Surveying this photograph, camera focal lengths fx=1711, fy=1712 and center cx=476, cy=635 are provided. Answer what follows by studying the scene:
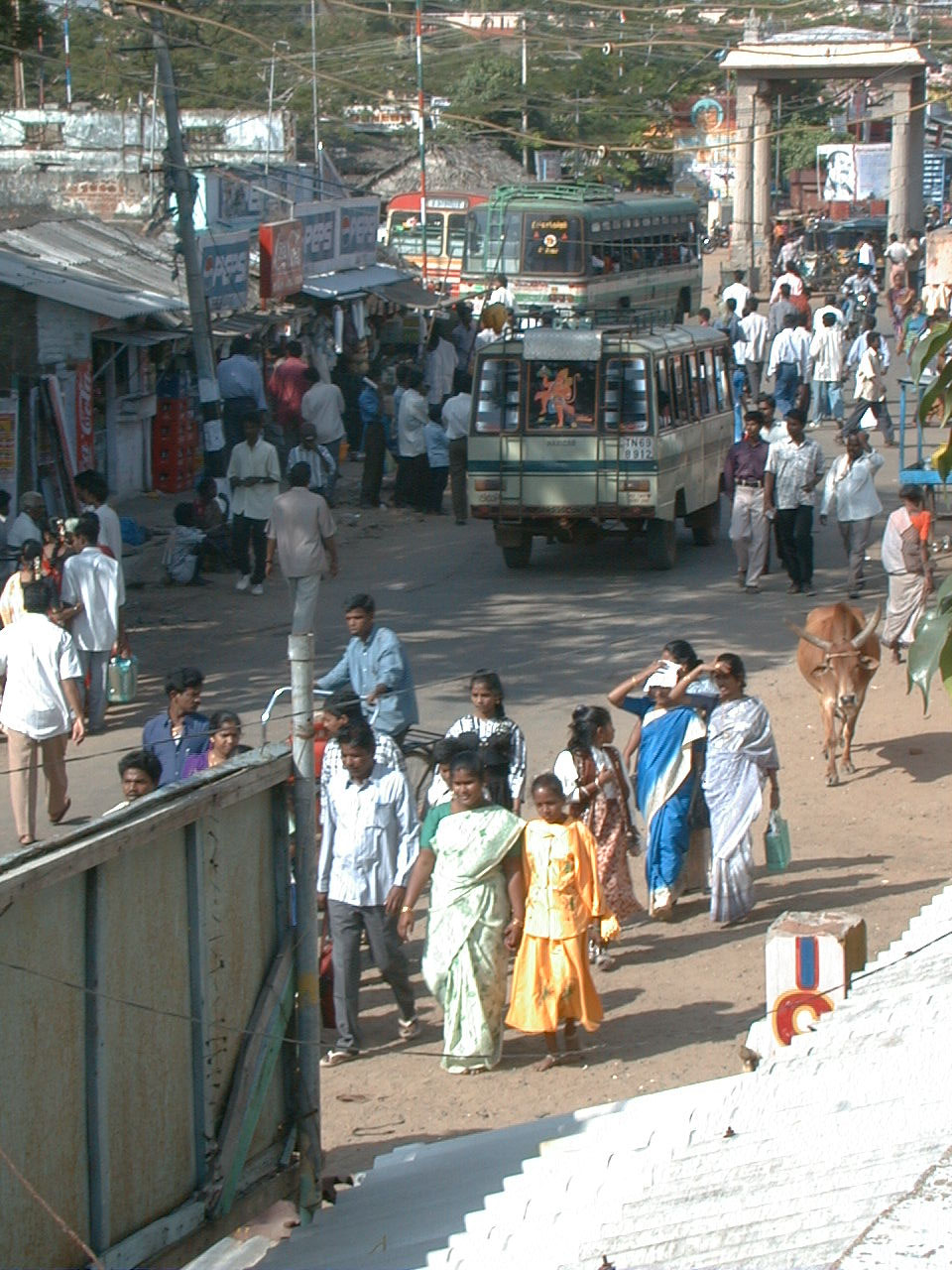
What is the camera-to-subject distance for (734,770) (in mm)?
→ 8562

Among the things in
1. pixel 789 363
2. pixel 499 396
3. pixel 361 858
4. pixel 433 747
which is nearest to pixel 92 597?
pixel 433 747

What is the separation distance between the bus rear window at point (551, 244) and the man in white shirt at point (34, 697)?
68.2 ft

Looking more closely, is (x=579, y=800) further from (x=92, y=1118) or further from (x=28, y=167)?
(x=28, y=167)

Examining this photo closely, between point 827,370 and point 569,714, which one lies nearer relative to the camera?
point 569,714

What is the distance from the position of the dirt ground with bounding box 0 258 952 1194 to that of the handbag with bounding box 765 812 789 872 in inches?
10.9

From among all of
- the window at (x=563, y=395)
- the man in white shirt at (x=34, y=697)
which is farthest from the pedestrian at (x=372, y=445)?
the man in white shirt at (x=34, y=697)

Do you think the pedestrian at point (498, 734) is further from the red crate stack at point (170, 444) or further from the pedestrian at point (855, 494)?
the red crate stack at point (170, 444)

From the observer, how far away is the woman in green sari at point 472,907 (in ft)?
22.9

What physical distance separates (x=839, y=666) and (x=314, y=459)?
775 cm

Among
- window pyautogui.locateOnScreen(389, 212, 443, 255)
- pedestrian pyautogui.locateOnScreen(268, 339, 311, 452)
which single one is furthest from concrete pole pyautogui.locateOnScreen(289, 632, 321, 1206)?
window pyautogui.locateOnScreen(389, 212, 443, 255)

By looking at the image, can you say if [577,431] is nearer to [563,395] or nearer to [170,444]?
[563,395]

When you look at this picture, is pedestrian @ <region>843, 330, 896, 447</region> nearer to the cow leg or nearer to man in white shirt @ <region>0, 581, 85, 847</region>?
the cow leg

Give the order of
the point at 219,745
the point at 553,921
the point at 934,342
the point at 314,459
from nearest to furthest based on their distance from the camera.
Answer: the point at 934,342, the point at 553,921, the point at 219,745, the point at 314,459

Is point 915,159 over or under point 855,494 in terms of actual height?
over
